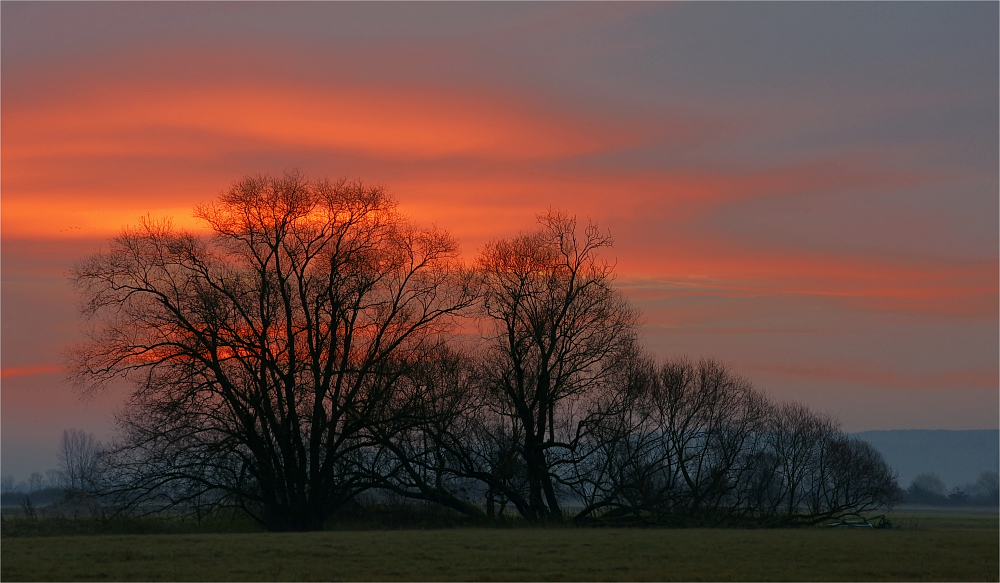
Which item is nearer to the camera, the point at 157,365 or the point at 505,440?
the point at 157,365

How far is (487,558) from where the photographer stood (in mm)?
24062

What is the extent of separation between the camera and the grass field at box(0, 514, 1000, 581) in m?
20.8

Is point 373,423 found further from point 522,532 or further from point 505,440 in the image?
point 522,532

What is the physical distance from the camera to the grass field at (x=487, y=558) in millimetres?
20750

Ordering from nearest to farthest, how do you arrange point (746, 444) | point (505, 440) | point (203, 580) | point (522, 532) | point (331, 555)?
point (203, 580)
point (331, 555)
point (522, 532)
point (505, 440)
point (746, 444)

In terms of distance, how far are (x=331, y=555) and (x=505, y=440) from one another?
816 inches

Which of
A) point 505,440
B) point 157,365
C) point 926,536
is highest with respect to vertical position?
point 157,365

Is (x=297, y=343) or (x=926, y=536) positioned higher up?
(x=297, y=343)

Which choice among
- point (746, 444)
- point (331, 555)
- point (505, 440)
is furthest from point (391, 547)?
point (746, 444)

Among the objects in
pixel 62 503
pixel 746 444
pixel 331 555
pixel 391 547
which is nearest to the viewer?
pixel 331 555

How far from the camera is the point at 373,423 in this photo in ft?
135

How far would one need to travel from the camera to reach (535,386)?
147 feet

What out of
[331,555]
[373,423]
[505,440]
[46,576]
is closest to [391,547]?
[331,555]

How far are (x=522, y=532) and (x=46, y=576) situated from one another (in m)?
18.4
